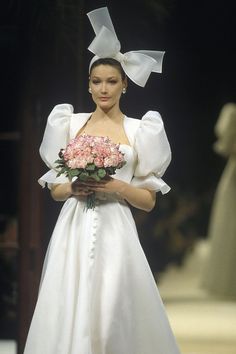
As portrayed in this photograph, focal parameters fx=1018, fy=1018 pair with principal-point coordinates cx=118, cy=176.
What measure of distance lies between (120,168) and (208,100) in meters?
1.13

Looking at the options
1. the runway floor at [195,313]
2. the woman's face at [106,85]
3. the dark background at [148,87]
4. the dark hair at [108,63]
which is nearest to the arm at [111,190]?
the woman's face at [106,85]

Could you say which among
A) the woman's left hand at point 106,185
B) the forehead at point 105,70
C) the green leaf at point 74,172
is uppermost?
the forehead at point 105,70

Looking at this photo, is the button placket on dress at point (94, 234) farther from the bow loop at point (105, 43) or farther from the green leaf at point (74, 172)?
the bow loop at point (105, 43)

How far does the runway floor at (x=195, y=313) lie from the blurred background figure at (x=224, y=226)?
44 mm

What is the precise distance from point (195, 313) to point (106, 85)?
55.1 inches

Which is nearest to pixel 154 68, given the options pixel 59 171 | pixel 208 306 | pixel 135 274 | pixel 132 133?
pixel 132 133

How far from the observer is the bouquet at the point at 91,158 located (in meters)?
3.38

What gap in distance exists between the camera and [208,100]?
4520mm

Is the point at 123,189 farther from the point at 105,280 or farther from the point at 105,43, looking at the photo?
the point at 105,43

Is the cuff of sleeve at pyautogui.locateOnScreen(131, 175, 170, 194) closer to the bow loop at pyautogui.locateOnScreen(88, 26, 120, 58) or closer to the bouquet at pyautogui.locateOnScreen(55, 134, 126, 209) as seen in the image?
the bouquet at pyautogui.locateOnScreen(55, 134, 126, 209)

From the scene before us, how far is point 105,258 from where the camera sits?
11.4 ft

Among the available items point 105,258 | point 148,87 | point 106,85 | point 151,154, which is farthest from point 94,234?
point 148,87

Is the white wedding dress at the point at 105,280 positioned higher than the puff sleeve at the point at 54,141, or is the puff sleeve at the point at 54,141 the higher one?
the puff sleeve at the point at 54,141

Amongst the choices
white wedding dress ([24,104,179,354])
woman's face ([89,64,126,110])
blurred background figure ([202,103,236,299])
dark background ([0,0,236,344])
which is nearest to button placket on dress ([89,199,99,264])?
white wedding dress ([24,104,179,354])
